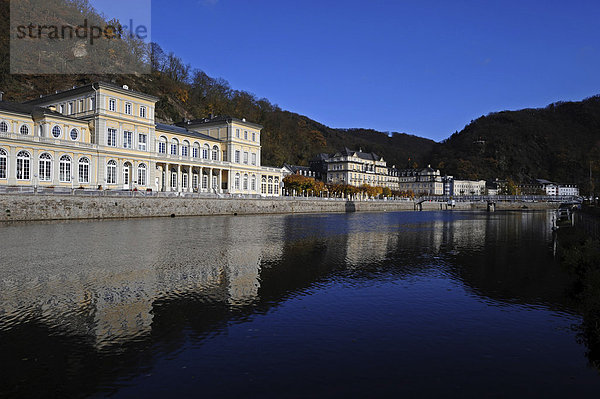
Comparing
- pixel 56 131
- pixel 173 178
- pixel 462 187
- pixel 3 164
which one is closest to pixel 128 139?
pixel 56 131

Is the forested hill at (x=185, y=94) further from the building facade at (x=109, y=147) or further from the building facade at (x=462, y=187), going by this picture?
the building facade at (x=462, y=187)

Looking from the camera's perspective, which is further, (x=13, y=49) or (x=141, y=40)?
(x=141, y=40)

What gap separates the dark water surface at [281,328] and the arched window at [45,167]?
32034mm

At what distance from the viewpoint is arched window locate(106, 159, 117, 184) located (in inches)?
2116

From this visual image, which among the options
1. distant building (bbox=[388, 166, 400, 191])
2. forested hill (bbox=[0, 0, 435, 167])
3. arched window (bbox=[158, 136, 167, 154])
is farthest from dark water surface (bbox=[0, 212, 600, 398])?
distant building (bbox=[388, 166, 400, 191])

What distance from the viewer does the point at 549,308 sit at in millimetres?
12219

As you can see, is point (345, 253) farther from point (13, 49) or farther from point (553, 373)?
point (13, 49)

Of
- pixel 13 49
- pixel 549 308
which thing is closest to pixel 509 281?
pixel 549 308

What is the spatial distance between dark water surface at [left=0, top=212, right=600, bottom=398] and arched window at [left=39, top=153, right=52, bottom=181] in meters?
32.0

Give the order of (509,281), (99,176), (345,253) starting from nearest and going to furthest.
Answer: (509,281) → (345,253) → (99,176)

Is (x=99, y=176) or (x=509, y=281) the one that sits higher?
(x=99, y=176)

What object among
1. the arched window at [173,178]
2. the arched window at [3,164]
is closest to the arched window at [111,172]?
the arched window at [3,164]

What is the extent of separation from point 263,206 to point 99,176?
78.9ft

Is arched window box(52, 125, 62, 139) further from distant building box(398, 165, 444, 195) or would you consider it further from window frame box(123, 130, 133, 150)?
distant building box(398, 165, 444, 195)
